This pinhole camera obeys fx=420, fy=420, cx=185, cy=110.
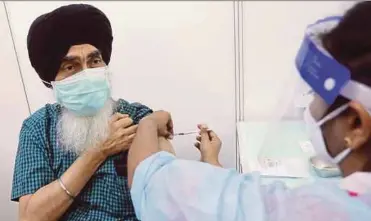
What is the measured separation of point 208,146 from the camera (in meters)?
1.45

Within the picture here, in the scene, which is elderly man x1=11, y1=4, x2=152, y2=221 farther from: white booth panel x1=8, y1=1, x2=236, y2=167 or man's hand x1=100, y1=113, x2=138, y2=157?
white booth panel x1=8, y1=1, x2=236, y2=167

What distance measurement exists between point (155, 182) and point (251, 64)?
1.02m

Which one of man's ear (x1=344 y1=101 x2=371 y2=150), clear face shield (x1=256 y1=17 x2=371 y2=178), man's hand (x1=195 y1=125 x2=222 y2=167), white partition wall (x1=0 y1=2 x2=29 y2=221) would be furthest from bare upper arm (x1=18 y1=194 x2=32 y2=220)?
man's ear (x1=344 y1=101 x2=371 y2=150)

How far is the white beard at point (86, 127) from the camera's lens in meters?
1.47

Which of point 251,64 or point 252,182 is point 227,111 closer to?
point 251,64

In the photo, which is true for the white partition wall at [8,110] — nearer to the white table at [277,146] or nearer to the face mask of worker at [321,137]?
the white table at [277,146]

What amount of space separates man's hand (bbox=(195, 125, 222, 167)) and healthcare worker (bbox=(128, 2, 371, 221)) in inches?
16.6

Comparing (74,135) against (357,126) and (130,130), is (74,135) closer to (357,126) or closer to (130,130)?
(130,130)

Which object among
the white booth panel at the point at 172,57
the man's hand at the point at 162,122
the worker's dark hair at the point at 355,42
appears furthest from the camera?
the white booth panel at the point at 172,57

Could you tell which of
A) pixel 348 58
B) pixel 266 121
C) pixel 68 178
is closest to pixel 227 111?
pixel 266 121

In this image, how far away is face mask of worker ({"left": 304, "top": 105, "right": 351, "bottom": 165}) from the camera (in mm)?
844

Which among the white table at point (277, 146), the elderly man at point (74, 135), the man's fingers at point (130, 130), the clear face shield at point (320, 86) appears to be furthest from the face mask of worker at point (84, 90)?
the clear face shield at point (320, 86)

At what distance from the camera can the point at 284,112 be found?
1906mm

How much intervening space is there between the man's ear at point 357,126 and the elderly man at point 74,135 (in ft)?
2.58
